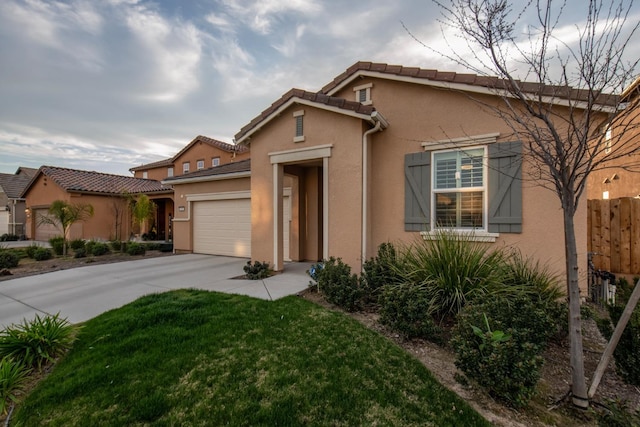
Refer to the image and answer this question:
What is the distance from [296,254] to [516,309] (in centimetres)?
686

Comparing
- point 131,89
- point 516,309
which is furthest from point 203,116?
point 516,309

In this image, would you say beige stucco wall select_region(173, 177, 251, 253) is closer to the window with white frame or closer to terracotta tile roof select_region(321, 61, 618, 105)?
terracotta tile roof select_region(321, 61, 618, 105)

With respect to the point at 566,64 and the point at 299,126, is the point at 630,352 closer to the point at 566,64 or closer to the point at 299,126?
the point at 566,64

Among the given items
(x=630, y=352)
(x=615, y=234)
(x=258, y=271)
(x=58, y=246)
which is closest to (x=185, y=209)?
(x=58, y=246)

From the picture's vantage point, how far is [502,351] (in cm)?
249

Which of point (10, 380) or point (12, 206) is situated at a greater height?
point (12, 206)

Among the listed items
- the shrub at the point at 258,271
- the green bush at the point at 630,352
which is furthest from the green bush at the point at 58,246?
the green bush at the point at 630,352

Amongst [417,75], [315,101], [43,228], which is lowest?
[43,228]

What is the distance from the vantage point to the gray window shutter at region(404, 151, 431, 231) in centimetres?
643

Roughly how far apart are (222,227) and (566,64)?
36.4 feet

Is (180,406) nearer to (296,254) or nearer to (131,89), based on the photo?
(296,254)

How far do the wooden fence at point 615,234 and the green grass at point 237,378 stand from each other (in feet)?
21.0

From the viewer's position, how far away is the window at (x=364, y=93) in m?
7.37

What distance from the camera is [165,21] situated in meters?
8.49
